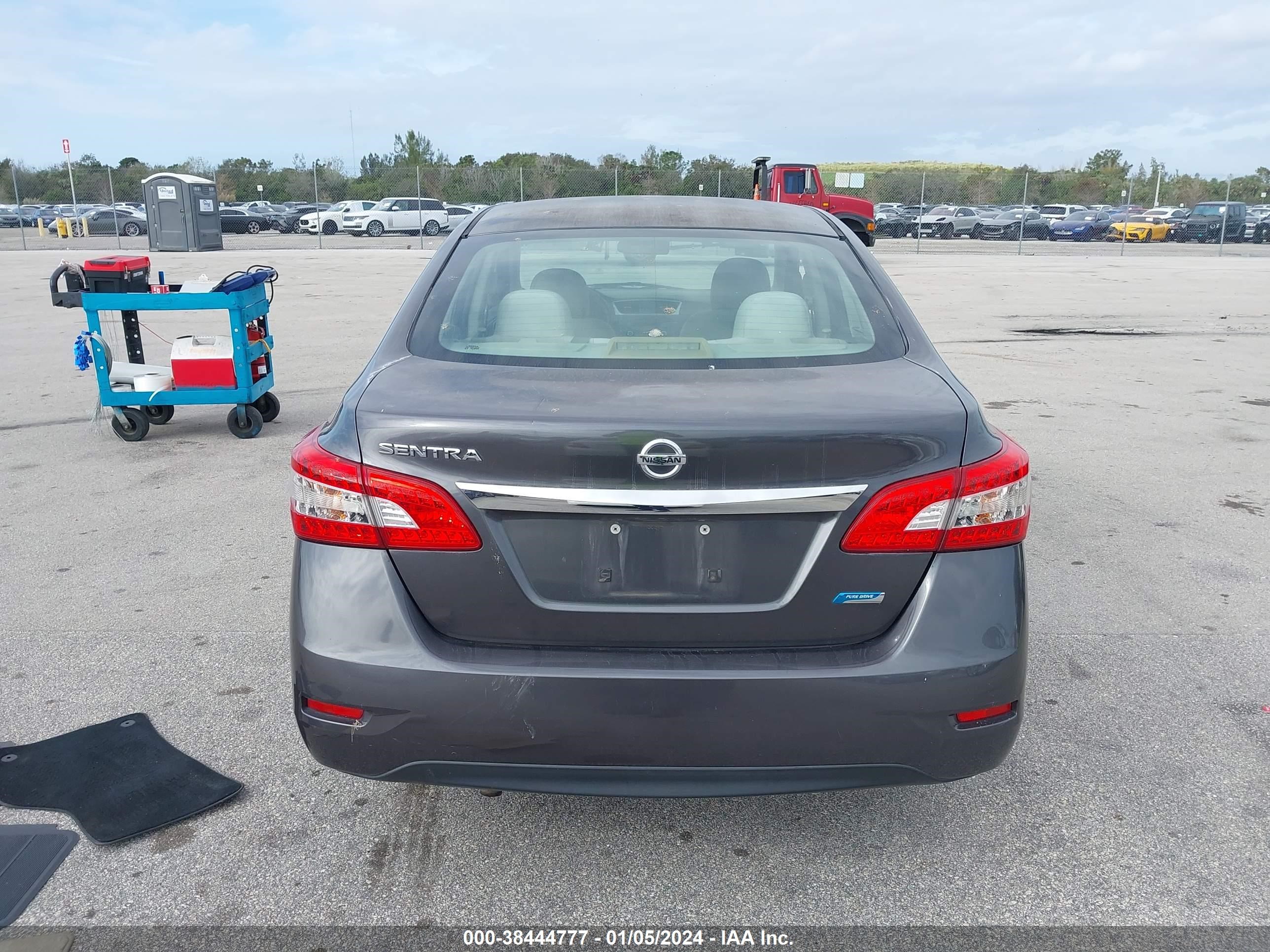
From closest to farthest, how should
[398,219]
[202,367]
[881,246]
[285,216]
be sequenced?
[202,367] < [881,246] < [398,219] < [285,216]

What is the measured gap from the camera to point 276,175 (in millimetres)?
58000

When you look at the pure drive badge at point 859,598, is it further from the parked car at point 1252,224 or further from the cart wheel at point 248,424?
the parked car at point 1252,224

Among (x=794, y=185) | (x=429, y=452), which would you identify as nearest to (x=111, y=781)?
(x=429, y=452)

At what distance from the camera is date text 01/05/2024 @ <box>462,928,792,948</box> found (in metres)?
2.38

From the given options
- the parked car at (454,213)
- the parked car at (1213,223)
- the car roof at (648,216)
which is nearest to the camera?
the car roof at (648,216)

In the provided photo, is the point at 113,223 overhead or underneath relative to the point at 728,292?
overhead

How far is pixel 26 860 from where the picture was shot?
2.66 m

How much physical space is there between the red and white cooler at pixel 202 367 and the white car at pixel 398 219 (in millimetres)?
36653

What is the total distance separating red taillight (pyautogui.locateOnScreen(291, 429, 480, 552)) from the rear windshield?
1.64ft

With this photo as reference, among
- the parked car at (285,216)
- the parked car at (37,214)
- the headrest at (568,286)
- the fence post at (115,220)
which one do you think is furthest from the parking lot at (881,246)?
the headrest at (568,286)

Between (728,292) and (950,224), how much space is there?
42783 millimetres

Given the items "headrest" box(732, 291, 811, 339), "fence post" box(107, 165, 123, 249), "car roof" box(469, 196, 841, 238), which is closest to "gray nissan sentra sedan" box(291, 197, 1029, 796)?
"headrest" box(732, 291, 811, 339)

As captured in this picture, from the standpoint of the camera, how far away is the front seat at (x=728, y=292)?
2.99m

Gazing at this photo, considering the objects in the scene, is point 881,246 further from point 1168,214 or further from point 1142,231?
point 1168,214
